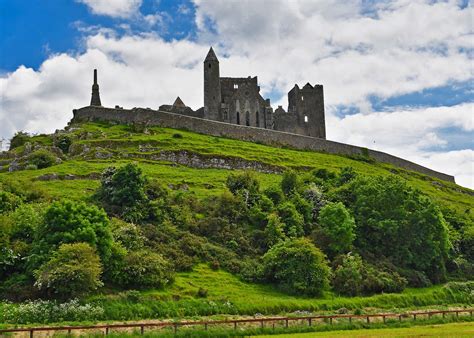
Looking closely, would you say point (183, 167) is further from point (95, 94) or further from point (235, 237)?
point (95, 94)

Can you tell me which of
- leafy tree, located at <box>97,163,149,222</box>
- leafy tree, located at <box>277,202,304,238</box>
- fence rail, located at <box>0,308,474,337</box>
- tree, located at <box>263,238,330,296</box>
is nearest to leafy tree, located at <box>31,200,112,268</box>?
fence rail, located at <box>0,308,474,337</box>

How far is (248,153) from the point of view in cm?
9094

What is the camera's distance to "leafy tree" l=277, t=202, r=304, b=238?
58.2 meters

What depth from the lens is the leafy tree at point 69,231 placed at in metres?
42.0

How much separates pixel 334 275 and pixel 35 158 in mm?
44839

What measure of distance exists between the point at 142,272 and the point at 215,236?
1347cm

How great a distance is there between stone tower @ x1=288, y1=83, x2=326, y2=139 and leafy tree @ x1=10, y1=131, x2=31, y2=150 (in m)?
52.5

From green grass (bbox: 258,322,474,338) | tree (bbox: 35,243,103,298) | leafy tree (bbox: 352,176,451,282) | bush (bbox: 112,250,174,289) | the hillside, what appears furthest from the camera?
leafy tree (bbox: 352,176,451,282)

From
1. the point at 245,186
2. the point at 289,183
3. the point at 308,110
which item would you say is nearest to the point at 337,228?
the point at 289,183

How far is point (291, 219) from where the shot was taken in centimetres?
5972

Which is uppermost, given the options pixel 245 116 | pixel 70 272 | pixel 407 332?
pixel 245 116

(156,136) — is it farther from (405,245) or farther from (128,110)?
(405,245)

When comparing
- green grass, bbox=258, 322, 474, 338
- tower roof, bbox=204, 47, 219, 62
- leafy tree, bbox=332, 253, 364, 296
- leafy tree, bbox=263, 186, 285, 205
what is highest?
tower roof, bbox=204, 47, 219, 62

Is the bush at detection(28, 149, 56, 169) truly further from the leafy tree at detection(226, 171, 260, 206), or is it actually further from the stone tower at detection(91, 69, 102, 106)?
the stone tower at detection(91, 69, 102, 106)
